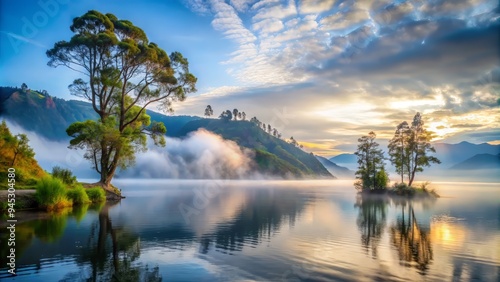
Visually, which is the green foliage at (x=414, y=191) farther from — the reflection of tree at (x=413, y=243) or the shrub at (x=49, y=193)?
the shrub at (x=49, y=193)

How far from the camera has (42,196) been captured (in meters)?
32.6

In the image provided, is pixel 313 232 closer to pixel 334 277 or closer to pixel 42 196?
pixel 334 277

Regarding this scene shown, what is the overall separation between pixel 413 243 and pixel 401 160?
64298 mm

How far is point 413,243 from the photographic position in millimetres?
21172

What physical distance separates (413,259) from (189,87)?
43.4 meters

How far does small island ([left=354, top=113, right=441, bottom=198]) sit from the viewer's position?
246 ft

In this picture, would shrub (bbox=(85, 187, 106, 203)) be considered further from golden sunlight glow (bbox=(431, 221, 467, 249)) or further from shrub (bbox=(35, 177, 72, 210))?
golden sunlight glow (bbox=(431, 221, 467, 249))

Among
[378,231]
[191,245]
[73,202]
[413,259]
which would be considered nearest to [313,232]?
[378,231]

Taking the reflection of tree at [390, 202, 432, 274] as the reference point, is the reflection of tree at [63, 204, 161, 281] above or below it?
above

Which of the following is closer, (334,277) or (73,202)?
(334,277)

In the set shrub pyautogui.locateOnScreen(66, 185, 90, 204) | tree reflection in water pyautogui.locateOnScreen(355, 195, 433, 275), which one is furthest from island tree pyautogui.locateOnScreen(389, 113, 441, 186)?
shrub pyautogui.locateOnScreen(66, 185, 90, 204)

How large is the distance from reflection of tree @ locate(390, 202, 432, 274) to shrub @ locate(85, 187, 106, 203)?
39.5 meters

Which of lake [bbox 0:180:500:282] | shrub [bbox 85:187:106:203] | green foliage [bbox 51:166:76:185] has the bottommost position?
lake [bbox 0:180:500:282]

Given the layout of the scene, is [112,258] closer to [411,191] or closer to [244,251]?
[244,251]
